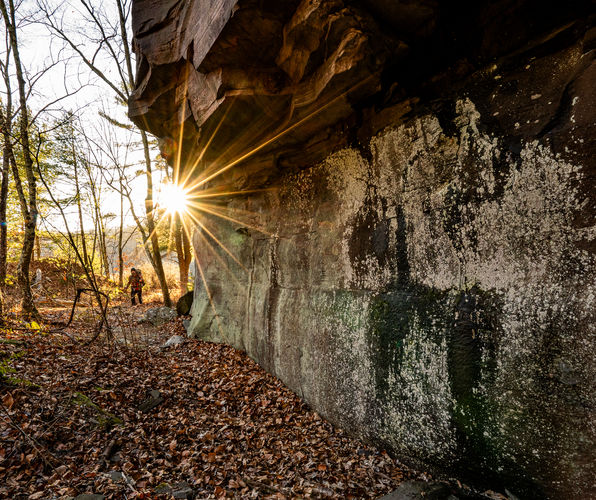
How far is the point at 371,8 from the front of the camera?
2637mm

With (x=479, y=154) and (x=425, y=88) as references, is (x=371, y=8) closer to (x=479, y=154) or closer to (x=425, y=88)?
(x=425, y=88)

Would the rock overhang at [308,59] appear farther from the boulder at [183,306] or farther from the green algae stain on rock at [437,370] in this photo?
the boulder at [183,306]

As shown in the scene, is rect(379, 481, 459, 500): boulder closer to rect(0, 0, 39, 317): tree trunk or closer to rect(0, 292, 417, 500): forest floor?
rect(0, 292, 417, 500): forest floor

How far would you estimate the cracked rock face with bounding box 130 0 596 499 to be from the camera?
7.13 feet

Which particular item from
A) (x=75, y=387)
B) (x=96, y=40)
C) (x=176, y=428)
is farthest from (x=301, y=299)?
(x=96, y=40)

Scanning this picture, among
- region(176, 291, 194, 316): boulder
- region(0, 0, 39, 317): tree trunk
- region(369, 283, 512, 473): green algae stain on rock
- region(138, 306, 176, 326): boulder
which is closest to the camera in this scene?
region(369, 283, 512, 473): green algae stain on rock

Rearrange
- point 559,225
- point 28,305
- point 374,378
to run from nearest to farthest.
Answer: point 559,225, point 374,378, point 28,305

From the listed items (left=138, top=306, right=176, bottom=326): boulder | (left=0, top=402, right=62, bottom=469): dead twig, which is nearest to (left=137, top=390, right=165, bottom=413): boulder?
(left=0, top=402, right=62, bottom=469): dead twig

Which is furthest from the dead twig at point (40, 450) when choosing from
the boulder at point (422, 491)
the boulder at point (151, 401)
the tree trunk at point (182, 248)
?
the tree trunk at point (182, 248)

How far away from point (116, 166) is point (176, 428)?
38.3ft

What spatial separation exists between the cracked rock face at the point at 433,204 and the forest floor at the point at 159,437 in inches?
20.7

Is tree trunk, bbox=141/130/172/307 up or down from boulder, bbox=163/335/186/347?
up

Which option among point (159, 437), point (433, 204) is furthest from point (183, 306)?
point (433, 204)

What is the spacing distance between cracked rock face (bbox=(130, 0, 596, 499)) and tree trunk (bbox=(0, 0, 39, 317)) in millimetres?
4833
